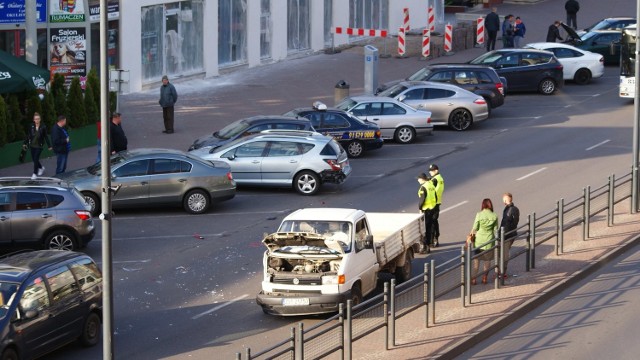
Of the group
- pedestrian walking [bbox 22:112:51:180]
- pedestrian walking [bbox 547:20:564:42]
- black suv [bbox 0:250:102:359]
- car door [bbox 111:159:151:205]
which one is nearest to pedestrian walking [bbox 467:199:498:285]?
black suv [bbox 0:250:102:359]

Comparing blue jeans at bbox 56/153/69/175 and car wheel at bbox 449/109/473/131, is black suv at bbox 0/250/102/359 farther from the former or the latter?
car wheel at bbox 449/109/473/131

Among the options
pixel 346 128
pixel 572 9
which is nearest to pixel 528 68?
pixel 346 128

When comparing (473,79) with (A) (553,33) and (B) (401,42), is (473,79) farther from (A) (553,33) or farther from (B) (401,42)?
(A) (553,33)

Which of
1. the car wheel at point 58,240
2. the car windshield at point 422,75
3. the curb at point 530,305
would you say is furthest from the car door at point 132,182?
the car windshield at point 422,75

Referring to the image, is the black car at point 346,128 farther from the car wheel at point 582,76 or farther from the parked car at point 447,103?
the car wheel at point 582,76

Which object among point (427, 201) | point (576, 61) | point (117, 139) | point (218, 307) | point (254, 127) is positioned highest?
point (576, 61)

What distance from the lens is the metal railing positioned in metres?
16.1

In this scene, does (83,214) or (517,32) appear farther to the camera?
(517,32)

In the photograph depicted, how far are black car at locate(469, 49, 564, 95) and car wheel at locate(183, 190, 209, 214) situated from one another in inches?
736

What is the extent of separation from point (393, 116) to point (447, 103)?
2.73 metres

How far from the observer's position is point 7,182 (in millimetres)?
23875

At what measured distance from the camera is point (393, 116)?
35.7 m

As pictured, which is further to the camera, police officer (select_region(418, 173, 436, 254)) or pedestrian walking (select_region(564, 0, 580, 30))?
pedestrian walking (select_region(564, 0, 580, 30))

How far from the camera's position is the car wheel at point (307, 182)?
29.3 meters
